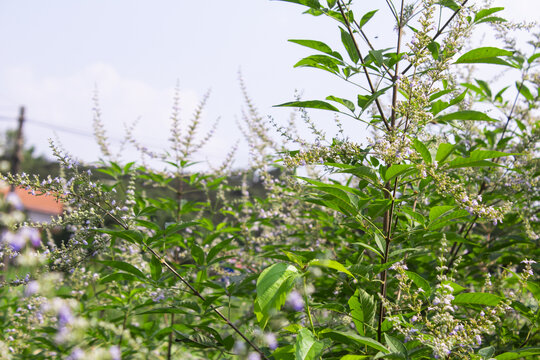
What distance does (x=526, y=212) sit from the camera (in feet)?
11.3

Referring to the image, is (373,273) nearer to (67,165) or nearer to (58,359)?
(67,165)

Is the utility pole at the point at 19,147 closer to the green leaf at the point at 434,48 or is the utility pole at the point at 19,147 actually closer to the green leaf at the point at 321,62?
the green leaf at the point at 321,62

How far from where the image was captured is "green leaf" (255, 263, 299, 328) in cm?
132

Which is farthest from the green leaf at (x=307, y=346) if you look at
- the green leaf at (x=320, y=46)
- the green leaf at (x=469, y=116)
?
the green leaf at (x=320, y=46)

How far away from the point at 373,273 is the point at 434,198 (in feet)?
3.55

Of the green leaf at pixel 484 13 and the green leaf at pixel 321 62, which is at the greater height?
the green leaf at pixel 484 13

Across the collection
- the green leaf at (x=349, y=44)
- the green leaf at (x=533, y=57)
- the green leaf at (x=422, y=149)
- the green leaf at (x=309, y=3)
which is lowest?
the green leaf at (x=422, y=149)

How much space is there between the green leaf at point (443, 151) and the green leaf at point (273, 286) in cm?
85

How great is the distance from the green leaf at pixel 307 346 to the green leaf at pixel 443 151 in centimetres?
90

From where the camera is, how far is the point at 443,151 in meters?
1.85

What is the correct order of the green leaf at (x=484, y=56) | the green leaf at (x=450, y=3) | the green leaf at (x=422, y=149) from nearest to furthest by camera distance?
the green leaf at (x=422, y=149)
the green leaf at (x=484, y=56)
the green leaf at (x=450, y=3)

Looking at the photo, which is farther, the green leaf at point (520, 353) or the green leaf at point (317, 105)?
the green leaf at point (317, 105)

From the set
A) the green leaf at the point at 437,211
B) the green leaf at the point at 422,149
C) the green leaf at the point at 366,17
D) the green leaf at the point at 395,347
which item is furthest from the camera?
the green leaf at the point at 366,17

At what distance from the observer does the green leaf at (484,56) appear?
1.99 meters
